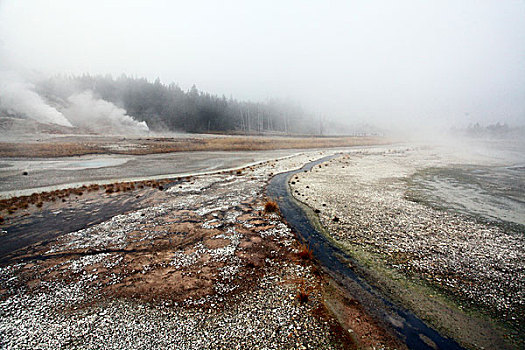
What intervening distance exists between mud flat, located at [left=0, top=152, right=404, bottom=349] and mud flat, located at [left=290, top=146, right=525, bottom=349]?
2495 mm

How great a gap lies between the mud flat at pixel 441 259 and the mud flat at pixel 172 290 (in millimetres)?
2495

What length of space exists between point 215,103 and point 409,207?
471 feet

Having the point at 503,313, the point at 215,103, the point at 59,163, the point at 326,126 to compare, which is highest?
the point at 215,103

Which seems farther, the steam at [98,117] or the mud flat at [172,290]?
the steam at [98,117]

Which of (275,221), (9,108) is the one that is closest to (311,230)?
(275,221)

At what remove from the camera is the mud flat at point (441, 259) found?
269 inches

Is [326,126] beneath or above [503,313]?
above

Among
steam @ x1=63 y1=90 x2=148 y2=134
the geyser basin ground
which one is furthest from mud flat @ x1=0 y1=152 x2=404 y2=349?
steam @ x1=63 y1=90 x2=148 y2=134

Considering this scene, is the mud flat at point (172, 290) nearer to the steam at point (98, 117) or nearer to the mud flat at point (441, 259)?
the mud flat at point (441, 259)

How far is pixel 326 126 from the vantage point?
616ft

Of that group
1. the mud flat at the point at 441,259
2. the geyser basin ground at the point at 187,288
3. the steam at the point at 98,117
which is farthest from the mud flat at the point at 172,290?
the steam at the point at 98,117

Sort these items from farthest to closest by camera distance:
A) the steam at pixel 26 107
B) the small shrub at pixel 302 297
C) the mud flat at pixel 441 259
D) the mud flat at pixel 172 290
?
the steam at pixel 26 107
the small shrub at pixel 302 297
the mud flat at pixel 441 259
the mud flat at pixel 172 290

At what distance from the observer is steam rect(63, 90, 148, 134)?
95.8 m

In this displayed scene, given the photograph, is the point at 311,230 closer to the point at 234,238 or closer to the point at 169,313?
the point at 234,238
